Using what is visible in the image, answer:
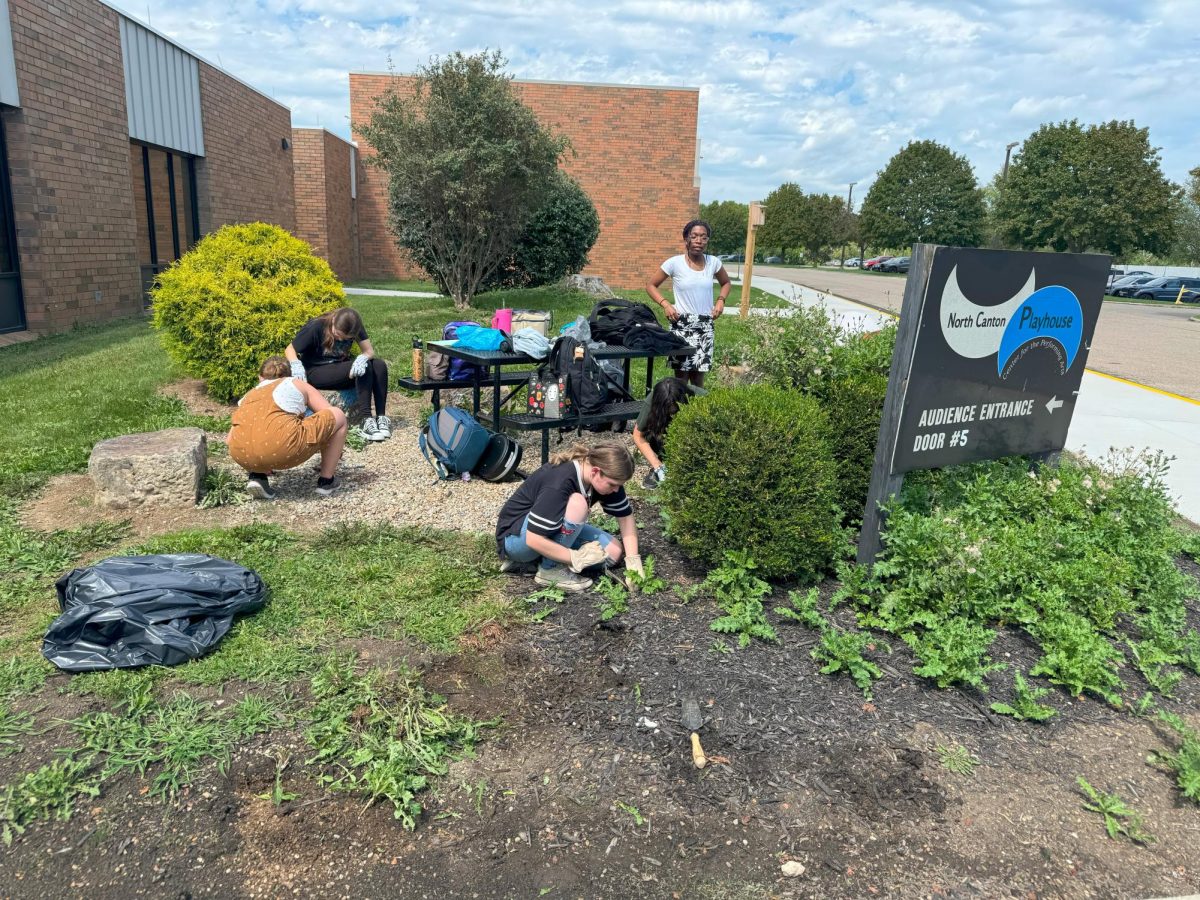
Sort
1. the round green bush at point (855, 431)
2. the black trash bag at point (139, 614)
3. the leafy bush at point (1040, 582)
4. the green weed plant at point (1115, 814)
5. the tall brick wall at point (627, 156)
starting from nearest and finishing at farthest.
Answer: the green weed plant at point (1115, 814)
the black trash bag at point (139, 614)
the leafy bush at point (1040, 582)
the round green bush at point (855, 431)
the tall brick wall at point (627, 156)

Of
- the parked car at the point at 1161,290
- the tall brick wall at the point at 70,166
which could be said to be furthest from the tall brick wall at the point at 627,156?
the parked car at the point at 1161,290

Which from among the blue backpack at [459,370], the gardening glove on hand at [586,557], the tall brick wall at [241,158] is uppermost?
the tall brick wall at [241,158]

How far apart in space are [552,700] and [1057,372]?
11.3 ft

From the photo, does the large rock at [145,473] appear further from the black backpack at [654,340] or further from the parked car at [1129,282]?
the parked car at [1129,282]

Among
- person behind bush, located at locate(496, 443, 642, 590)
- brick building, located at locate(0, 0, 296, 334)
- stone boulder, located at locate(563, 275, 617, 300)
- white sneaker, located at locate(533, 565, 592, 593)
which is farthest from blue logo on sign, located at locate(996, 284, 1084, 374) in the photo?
stone boulder, located at locate(563, 275, 617, 300)

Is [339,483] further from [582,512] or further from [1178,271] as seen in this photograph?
[1178,271]

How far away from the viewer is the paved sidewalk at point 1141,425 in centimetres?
653

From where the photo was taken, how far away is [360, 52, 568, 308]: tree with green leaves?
12812mm

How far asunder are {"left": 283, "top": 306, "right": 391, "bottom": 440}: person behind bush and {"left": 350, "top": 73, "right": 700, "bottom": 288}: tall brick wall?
18967 mm

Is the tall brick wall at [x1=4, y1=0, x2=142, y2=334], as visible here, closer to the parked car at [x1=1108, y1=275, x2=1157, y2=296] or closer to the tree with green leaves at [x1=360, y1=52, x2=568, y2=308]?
the tree with green leaves at [x1=360, y1=52, x2=568, y2=308]

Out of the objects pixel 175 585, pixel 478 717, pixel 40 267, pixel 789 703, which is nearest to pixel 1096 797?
pixel 789 703

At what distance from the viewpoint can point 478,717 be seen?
9.93 ft

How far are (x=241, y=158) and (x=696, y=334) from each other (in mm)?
15456

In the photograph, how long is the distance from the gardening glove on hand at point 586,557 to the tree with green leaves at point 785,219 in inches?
3054
